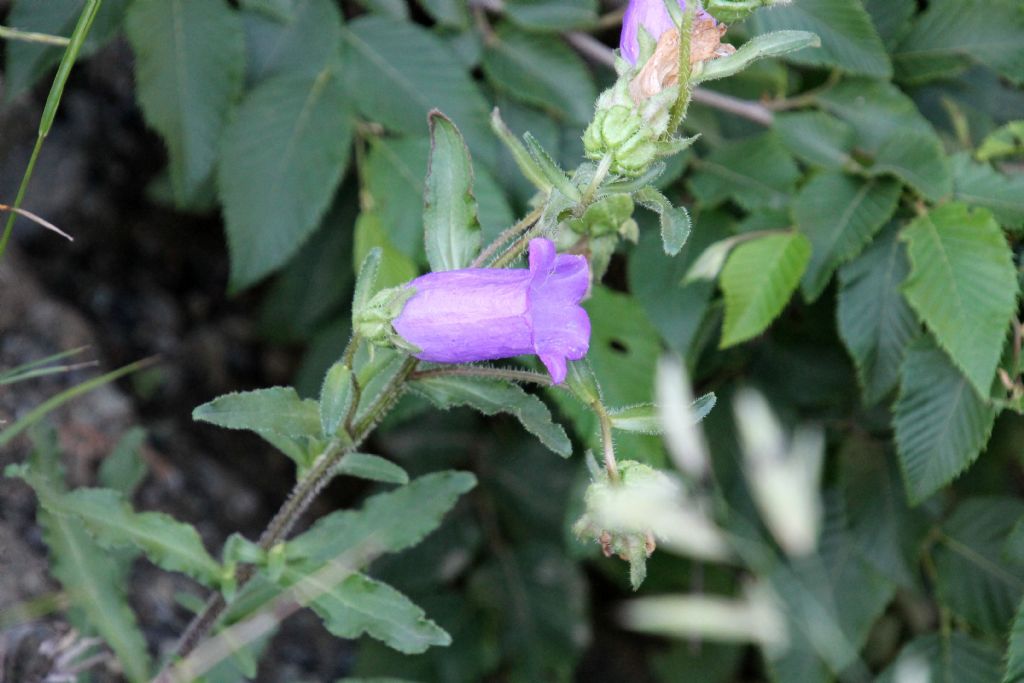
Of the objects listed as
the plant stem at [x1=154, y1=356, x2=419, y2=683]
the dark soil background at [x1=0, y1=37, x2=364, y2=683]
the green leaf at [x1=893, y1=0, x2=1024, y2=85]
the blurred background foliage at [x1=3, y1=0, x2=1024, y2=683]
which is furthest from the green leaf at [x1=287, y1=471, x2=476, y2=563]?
the green leaf at [x1=893, y1=0, x2=1024, y2=85]

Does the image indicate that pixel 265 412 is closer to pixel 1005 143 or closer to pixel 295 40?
pixel 295 40

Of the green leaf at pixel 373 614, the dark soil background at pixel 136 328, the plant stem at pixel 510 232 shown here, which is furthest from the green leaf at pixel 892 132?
the dark soil background at pixel 136 328

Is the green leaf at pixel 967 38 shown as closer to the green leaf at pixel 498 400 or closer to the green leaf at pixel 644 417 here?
the green leaf at pixel 644 417

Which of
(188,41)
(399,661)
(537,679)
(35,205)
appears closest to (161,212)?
(35,205)

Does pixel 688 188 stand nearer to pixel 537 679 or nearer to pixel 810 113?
pixel 810 113

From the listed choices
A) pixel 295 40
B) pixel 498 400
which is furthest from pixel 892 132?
pixel 295 40

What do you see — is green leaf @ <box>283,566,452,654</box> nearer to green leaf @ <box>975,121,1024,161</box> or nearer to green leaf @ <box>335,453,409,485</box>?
green leaf @ <box>335,453,409,485</box>
